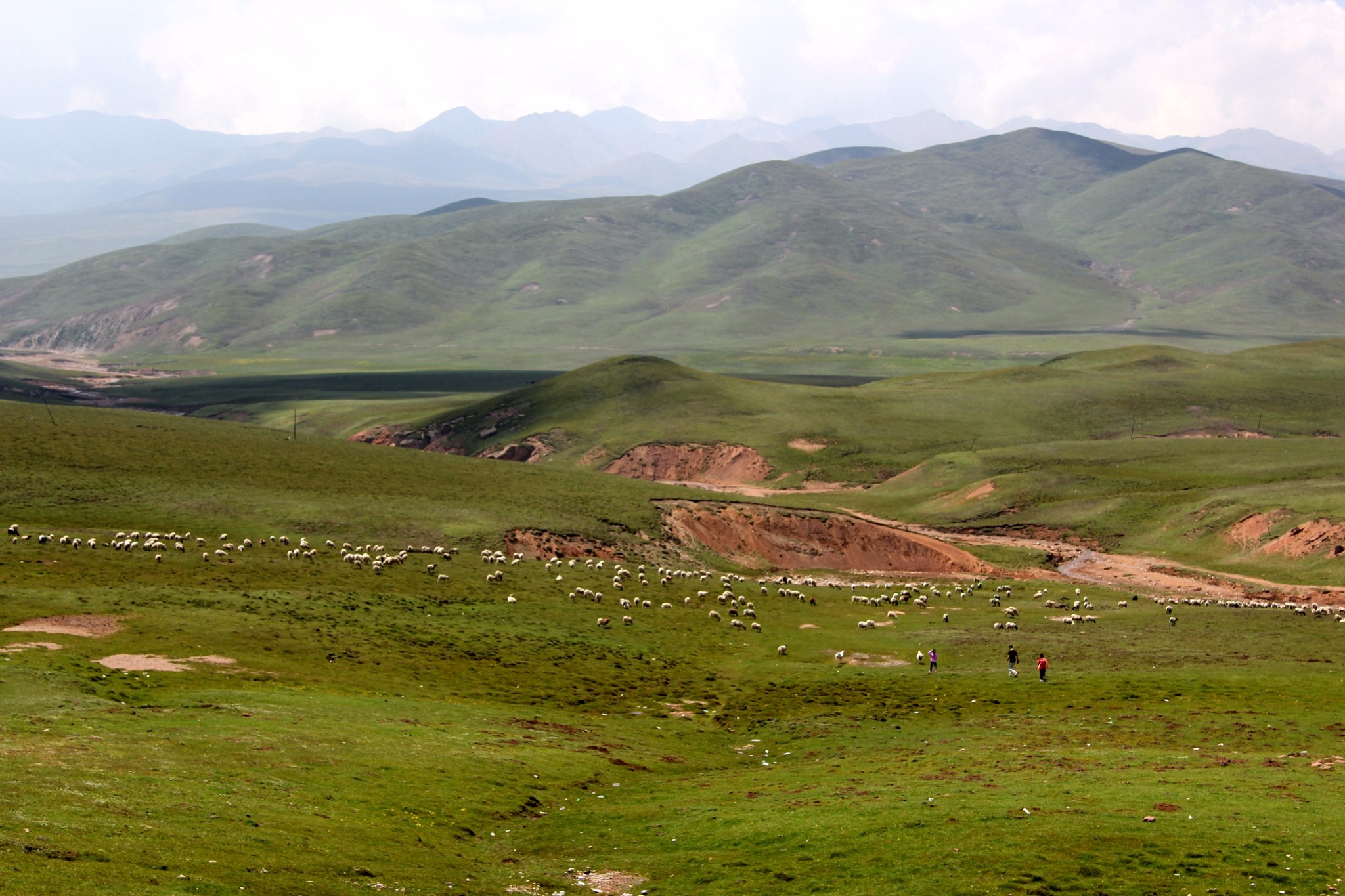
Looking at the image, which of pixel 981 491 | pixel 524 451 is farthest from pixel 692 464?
pixel 981 491

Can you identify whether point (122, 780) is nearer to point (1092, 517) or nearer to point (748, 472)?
point (1092, 517)

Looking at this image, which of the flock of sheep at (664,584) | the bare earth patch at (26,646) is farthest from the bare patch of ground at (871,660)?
the bare earth patch at (26,646)

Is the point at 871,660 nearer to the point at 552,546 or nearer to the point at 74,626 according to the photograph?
the point at 552,546

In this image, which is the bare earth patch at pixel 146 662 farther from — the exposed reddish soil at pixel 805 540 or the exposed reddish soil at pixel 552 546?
the exposed reddish soil at pixel 805 540

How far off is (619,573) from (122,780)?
4561 centimetres

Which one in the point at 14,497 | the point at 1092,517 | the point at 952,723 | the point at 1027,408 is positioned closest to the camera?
the point at 952,723

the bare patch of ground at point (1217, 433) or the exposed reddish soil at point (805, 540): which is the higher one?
the bare patch of ground at point (1217, 433)

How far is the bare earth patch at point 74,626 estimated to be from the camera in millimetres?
39156

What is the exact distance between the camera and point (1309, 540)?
82.2 meters

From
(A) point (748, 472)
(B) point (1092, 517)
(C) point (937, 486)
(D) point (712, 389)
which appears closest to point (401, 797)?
(B) point (1092, 517)

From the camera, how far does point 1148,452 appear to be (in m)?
126

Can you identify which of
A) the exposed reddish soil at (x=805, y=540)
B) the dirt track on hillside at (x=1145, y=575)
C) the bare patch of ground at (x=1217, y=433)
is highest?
the bare patch of ground at (x=1217, y=433)

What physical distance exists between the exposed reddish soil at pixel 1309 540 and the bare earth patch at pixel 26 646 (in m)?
81.2

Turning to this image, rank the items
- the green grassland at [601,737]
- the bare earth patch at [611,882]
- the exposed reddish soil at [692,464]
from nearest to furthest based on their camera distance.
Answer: the green grassland at [601,737]
the bare earth patch at [611,882]
the exposed reddish soil at [692,464]
